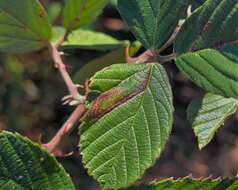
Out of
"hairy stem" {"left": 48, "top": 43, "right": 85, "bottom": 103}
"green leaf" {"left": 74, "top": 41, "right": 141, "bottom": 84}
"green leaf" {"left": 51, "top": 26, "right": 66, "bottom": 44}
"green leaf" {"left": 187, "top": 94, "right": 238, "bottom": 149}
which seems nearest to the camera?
"green leaf" {"left": 187, "top": 94, "right": 238, "bottom": 149}

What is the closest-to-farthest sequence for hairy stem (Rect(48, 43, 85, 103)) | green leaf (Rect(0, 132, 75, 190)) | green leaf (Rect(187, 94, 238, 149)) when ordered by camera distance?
green leaf (Rect(0, 132, 75, 190)) → green leaf (Rect(187, 94, 238, 149)) → hairy stem (Rect(48, 43, 85, 103))

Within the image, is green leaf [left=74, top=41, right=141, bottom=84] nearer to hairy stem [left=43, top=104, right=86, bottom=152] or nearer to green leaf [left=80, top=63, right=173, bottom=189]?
hairy stem [left=43, top=104, right=86, bottom=152]

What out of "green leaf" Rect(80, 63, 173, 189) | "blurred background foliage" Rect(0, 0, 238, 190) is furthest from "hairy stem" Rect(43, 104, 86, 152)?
"blurred background foliage" Rect(0, 0, 238, 190)

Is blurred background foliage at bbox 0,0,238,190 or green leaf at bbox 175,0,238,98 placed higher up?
green leaf at bbox 175,0,238,98

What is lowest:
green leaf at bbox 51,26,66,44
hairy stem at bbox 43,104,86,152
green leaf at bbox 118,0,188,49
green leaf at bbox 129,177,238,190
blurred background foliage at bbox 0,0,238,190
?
blurred background foliage at bbox 0,0,238,190

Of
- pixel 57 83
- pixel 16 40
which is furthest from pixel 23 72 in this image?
pixel 16 40

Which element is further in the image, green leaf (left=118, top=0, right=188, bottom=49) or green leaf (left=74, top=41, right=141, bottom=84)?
green leaf (left=74, top=41, right=141, bottom=84)

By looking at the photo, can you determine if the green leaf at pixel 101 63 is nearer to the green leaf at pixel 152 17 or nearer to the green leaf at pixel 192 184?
the green leaf at pixel 152 17

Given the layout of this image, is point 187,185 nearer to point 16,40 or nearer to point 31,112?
point 16,40
